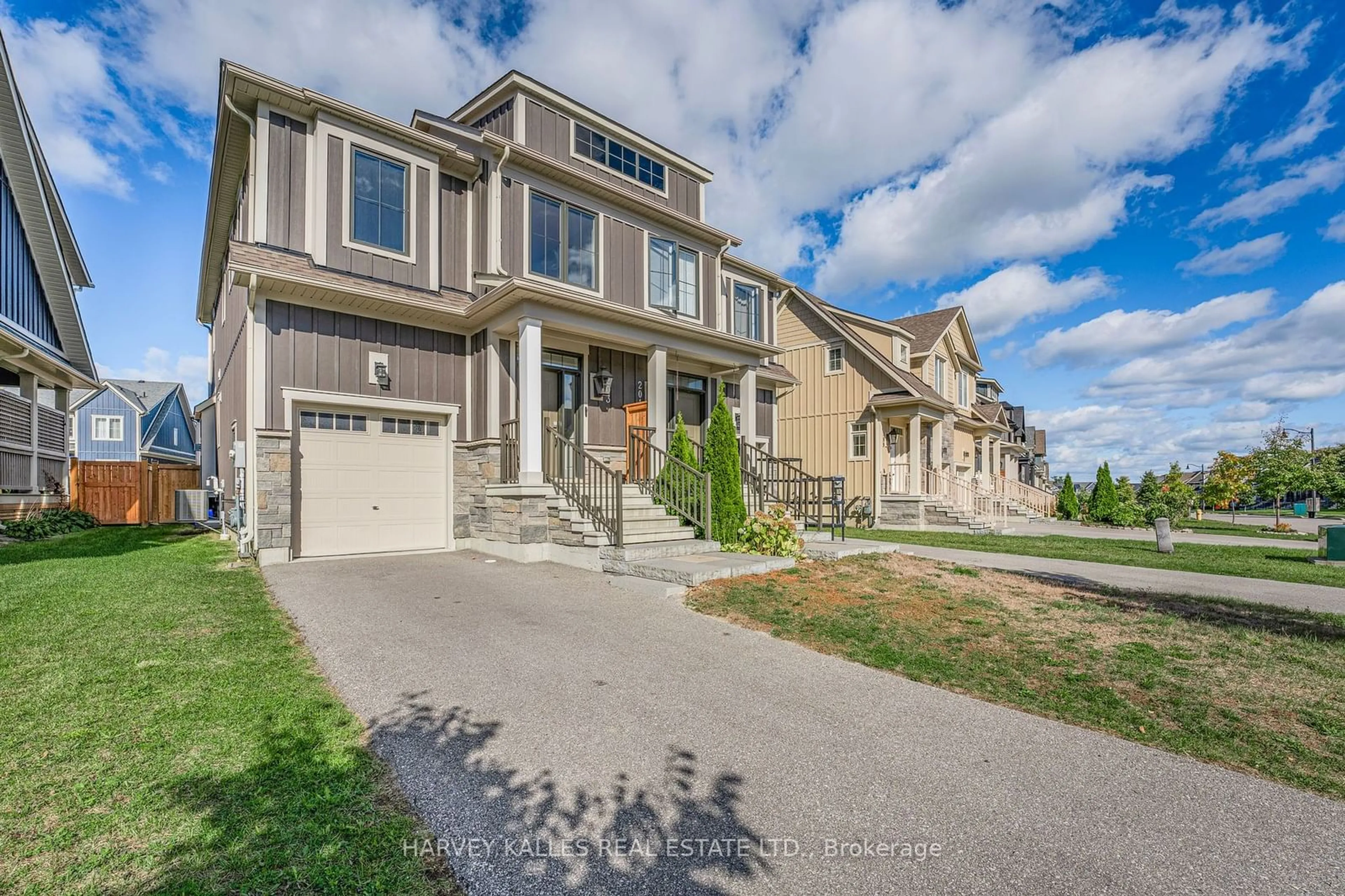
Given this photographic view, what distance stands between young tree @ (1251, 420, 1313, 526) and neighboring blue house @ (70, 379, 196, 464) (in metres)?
48.7

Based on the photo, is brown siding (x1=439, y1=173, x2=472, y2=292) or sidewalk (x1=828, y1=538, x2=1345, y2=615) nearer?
sidewalk (x1=828, y1=538, x2=1345, y2=615)

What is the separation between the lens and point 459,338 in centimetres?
1018

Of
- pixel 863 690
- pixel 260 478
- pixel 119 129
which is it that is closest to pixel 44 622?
pixel 260 478

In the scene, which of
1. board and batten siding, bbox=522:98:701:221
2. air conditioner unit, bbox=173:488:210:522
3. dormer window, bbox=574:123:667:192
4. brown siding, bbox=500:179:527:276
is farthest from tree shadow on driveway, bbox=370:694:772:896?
air conditioner unit, bbox=173:488:210:522

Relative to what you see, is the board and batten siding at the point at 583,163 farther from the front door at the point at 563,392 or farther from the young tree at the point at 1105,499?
the young tree at the point at 1105,499

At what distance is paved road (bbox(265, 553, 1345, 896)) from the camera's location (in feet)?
6.93

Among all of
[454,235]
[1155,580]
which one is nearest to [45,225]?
[454,235]

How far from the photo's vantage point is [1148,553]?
38.2 feet

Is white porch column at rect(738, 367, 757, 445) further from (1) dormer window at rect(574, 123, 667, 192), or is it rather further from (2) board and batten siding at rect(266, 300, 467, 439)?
(2) board and batten siding at rect(266, 300, 467, 439)

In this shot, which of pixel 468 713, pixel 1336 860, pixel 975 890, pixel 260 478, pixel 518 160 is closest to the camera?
pixel 975 890

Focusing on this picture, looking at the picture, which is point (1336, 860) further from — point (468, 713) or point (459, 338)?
point (459, 338)

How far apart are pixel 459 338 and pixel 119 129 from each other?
7.18 metres

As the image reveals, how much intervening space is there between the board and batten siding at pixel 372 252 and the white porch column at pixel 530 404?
2.05 meters

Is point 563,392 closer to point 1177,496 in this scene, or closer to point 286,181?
point 286,181
